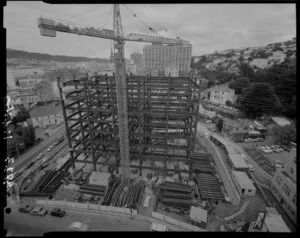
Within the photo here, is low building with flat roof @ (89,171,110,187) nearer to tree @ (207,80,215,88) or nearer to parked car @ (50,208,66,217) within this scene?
parked car @ (50,208,66,217)

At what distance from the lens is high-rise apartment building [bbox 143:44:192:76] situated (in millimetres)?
48312

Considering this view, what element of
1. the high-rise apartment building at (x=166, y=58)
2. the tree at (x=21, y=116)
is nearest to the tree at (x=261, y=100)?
the tree at (x=21, y=116)

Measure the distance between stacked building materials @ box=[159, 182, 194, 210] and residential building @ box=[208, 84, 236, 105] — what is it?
1914 cm

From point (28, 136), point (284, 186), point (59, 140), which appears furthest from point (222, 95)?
point (28, 136)

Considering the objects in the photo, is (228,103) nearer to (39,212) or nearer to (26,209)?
(39,212)

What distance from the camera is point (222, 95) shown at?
82.3 feet

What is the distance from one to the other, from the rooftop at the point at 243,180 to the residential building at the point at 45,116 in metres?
19.8

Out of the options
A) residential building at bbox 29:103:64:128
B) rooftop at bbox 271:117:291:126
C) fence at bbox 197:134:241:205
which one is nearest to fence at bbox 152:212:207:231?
fence at bbox 197:134:241:205

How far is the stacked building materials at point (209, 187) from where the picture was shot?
948 centimetres

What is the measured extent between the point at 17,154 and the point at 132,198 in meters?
11.3

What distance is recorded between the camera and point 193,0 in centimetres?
170

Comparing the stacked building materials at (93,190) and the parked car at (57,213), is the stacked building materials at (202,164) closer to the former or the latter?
the stacked building materials at (93,190)

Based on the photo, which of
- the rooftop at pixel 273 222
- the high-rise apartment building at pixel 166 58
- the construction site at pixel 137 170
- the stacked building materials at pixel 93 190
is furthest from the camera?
the high-rise apartment building at pixel 166 58

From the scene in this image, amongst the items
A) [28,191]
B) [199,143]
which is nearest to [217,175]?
[199,143]
